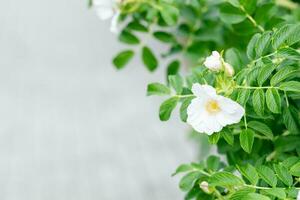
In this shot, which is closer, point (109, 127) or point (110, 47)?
point (109, 127)

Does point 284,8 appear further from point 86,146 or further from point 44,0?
point 44,0

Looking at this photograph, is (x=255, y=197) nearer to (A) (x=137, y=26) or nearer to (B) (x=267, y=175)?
(B) (x=267, y=175)

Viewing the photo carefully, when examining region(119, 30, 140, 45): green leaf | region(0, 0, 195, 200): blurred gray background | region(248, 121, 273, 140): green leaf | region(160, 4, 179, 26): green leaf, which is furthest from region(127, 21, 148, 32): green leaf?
region(0, 0, 195, 200): blurred gray background

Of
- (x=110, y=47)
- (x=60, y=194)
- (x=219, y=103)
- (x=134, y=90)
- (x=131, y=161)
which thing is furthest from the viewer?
(x=110, y=47)

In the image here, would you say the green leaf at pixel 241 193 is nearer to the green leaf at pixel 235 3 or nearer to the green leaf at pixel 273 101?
the green leaf at pixel 273 101

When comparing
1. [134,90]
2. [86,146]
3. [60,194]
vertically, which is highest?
[134,90]

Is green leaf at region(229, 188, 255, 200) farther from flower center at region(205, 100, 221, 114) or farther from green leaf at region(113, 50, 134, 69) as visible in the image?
green leaf at region(113, 50, 134, 69)

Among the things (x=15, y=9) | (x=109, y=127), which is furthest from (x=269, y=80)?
(x=15, y=9)

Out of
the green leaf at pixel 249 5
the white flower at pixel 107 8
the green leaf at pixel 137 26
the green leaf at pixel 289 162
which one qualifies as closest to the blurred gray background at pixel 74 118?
the green leaf at pixel 137 26

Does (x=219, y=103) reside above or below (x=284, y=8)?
below
